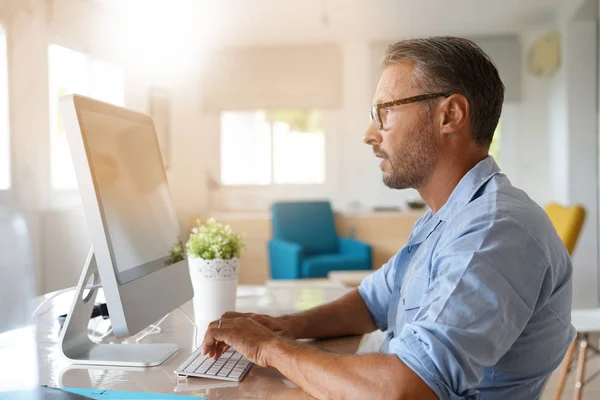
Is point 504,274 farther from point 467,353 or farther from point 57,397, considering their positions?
point 57,397

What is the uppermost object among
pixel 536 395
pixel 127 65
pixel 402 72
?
pixel 127 65

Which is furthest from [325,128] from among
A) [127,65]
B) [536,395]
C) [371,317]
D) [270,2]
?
[536,395]

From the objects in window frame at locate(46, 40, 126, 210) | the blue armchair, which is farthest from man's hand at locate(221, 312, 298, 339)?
the blue armchair

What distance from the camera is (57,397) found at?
945 mm

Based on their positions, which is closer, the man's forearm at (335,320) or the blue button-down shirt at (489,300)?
the blue button-down shirt at (489,300)

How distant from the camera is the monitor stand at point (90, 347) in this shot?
120cm

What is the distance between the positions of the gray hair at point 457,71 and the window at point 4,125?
8.78 ft

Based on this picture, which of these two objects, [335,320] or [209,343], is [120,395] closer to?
[209,343]

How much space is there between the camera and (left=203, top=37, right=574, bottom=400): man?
34.1 inches

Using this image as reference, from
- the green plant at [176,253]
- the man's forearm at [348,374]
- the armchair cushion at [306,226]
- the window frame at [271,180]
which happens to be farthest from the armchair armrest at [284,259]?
the man's forearm at [348,374]

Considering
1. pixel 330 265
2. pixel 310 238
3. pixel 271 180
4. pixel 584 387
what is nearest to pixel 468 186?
pixel 584 387

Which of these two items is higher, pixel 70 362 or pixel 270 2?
pixel 270 2

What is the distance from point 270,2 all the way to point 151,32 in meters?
1.36

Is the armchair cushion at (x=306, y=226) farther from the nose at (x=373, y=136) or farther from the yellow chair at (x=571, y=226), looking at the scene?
the nose at (x=373, y=136)
